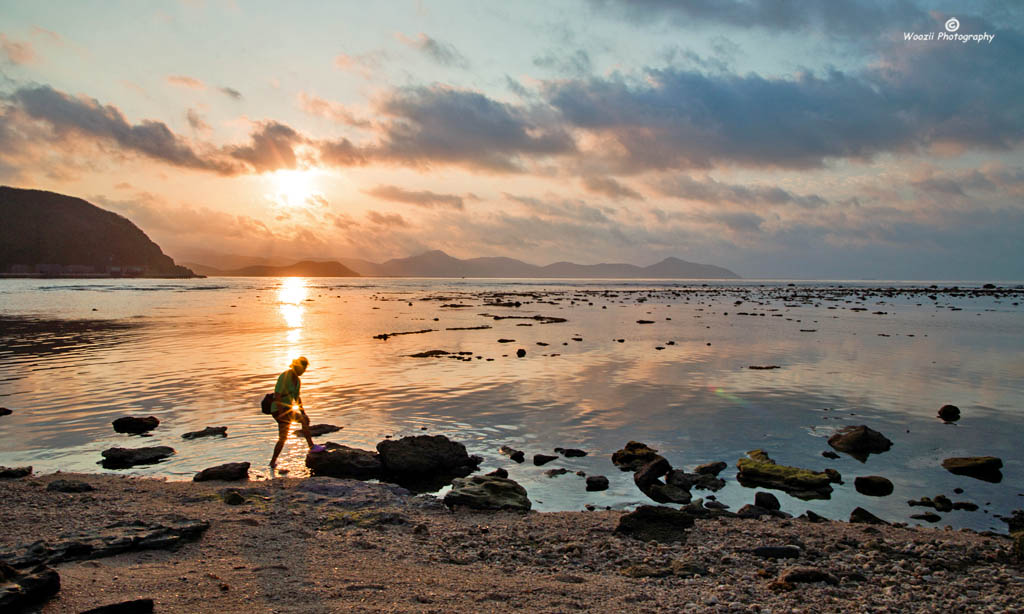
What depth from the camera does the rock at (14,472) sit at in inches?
499

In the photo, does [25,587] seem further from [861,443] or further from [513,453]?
[861,443]

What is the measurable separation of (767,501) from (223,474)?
39.1 feet

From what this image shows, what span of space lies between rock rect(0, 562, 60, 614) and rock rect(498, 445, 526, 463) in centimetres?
981

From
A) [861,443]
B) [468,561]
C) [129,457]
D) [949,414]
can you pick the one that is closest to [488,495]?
[468,561]

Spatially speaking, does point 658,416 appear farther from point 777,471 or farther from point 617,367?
point 617,367

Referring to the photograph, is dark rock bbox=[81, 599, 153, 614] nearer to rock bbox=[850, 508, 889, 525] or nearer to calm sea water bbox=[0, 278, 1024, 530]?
calm sea water bbox=[0, 278, 1024, 530]

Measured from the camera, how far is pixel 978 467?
14.0m

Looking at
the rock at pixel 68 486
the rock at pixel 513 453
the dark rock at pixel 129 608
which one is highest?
the dark rock at pixel 129 608

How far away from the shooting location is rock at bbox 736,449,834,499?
12922 millimetres

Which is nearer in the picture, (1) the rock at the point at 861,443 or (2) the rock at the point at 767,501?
(2) the rock at the point at 767,501

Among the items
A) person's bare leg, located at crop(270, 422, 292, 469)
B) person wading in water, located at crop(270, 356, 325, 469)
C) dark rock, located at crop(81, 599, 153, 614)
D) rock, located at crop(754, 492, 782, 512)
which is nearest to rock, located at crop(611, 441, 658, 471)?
rock, located at crop(754, 492, 782, 512)

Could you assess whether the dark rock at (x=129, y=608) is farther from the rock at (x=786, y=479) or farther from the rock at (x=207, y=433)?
the rock at (x=786, y=479)

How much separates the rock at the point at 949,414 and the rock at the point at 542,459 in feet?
46.0

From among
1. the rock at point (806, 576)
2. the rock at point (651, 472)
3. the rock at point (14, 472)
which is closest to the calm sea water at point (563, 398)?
the rock at point (651, 472)
